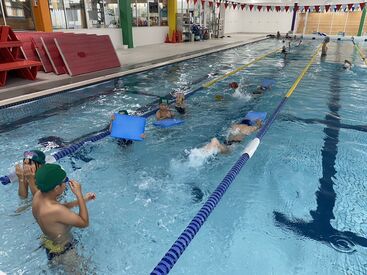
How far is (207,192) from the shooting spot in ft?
10.9

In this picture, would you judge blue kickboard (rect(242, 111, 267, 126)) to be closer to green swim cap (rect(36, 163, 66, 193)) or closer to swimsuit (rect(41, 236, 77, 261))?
swimsuit (rect(41, 236, 77, 261))

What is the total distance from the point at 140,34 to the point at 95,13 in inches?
119

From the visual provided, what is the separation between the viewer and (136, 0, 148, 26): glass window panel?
52.6ft

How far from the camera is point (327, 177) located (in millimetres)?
3582

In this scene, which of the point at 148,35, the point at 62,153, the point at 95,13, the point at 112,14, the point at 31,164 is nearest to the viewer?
the point at 31,164

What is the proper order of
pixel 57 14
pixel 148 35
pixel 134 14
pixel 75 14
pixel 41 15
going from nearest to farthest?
pixel 41 15
pixel 57 14
pixel 75 14
pixel 134 14
pixel 148 35

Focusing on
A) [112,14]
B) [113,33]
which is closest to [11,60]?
[113,33]

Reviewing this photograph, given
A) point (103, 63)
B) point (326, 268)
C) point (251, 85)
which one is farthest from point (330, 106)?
point (103, 63)

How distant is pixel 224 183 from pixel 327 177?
139 cm

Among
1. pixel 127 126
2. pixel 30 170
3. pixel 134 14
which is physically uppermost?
pixel 134 14

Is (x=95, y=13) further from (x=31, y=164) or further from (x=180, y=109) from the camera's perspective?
(x=31, y=164)

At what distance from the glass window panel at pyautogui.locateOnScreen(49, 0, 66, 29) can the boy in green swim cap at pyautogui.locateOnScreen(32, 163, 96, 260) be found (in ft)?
37.3

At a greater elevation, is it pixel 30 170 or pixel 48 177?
pixel 48 177

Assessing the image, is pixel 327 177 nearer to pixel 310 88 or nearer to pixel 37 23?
pixel 310 88
